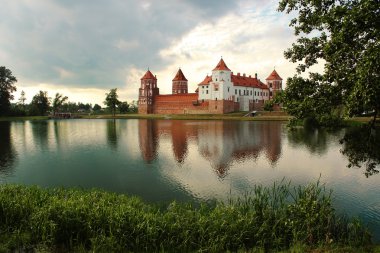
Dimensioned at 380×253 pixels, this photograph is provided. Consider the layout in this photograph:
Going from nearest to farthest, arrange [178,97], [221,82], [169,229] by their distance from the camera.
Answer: [169,229] < [221,82] < [178,97]

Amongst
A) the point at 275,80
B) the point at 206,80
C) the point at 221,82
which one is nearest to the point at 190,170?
the point at 221,82

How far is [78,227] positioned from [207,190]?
26.6ft

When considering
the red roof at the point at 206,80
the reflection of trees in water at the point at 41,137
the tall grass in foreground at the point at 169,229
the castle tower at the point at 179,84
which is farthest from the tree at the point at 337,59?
the castle tower at the point at 179,84

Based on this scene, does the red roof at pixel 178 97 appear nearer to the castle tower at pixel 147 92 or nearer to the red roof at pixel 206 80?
the castle tower at pixel 147 92

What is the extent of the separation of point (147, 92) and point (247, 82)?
131 feet

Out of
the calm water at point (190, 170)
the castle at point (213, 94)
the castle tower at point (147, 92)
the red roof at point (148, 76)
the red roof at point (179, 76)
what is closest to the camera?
the calm water at point (190, 170)

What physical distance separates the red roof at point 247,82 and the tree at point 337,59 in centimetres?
10442

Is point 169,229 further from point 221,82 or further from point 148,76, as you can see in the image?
point 148,76

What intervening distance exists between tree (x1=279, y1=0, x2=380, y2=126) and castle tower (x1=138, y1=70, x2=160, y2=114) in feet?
385

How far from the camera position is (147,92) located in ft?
419

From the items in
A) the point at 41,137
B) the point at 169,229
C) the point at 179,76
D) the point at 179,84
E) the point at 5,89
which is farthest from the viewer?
the point at 179,76

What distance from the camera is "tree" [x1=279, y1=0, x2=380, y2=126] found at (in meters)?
7.88

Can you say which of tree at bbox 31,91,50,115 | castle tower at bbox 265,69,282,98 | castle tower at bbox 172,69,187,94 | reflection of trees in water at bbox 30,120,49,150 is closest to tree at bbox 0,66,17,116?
tree at bbox 31,91,50,115

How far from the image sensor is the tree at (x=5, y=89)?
303 feet
